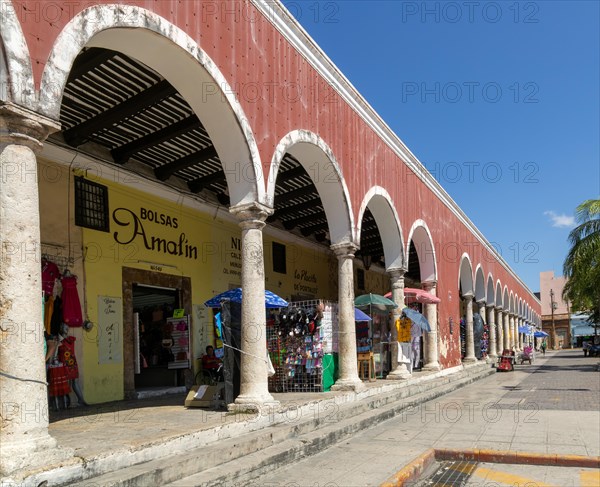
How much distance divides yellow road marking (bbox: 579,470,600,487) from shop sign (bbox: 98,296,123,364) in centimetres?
681

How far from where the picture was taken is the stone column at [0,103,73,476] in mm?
3969

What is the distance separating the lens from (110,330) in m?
9.22

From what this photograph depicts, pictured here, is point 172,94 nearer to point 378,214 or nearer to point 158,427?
point 158,427

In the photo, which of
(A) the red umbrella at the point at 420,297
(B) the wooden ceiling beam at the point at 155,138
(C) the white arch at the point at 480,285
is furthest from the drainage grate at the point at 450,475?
(C) the white arch at the point at 480,285

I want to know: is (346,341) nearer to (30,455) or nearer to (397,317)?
(397,317)

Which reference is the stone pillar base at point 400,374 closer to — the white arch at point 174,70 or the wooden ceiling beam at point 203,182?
the wooden ceiling beam at point 203,182

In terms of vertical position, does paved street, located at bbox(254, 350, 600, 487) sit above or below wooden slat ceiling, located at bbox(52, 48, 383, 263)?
below

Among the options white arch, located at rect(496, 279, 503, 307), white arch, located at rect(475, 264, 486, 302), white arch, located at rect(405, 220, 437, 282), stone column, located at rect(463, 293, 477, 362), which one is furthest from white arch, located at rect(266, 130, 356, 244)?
white arch, located at rect(496, 279, 503, 307)

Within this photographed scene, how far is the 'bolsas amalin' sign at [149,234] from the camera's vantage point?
9750 millimetres

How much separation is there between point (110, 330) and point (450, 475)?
5799 mm

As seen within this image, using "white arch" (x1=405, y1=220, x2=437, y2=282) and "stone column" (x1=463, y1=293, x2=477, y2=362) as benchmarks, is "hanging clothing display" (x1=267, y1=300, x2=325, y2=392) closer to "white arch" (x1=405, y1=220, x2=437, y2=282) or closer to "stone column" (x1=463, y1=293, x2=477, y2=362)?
"white arch" (x1=405, y1=220, x2=437, y2=282)

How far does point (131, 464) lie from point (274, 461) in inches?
64.0

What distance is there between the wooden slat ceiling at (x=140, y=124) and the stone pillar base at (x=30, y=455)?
4485 millimetres

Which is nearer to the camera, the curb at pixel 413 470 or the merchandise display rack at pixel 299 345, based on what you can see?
the curb at pixel 413 470
